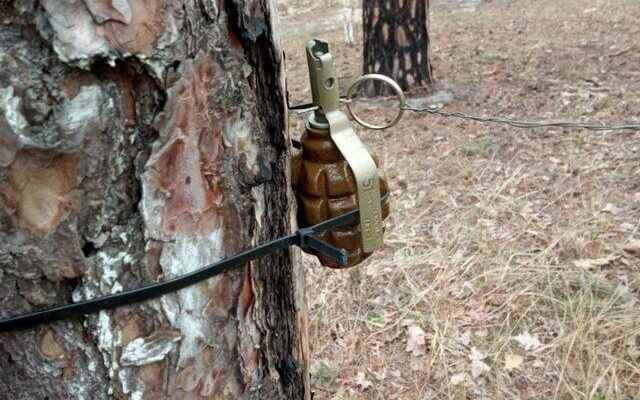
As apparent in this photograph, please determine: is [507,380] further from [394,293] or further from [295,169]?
[295,169]

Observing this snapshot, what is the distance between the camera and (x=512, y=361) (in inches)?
107

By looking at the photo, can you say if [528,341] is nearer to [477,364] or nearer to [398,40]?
[477,364]

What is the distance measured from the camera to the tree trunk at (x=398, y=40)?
17.2ft

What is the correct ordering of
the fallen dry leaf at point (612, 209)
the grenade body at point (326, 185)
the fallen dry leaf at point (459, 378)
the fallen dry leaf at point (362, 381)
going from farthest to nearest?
the fallen dry leaf at point (612, 209) → the fallen dry leaf at point (362, 381) → the fallen dry leaf at point (459, 378) → the grenade body at point (326, 185)

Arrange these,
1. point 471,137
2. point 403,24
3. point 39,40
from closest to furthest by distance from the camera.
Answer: point 39,40, point 471,137, point 403,24

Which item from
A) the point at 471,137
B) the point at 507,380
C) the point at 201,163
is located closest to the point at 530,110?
the point at 471,137

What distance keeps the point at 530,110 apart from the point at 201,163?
4.33 metres

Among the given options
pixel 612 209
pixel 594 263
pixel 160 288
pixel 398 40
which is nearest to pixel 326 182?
pixel 160 288

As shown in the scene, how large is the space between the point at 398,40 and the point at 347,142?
4.50 m

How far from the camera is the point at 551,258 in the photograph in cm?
318

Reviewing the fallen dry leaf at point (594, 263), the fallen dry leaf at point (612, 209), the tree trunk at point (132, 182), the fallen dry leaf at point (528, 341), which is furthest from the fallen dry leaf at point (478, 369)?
the tree trunk at point (132, 182)

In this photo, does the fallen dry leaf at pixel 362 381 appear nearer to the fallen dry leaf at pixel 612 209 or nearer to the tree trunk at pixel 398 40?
the fallen dry leaf at pixel 612 209

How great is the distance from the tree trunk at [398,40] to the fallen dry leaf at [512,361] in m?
3.09

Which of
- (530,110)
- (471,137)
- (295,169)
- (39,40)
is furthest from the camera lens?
(530,110)
